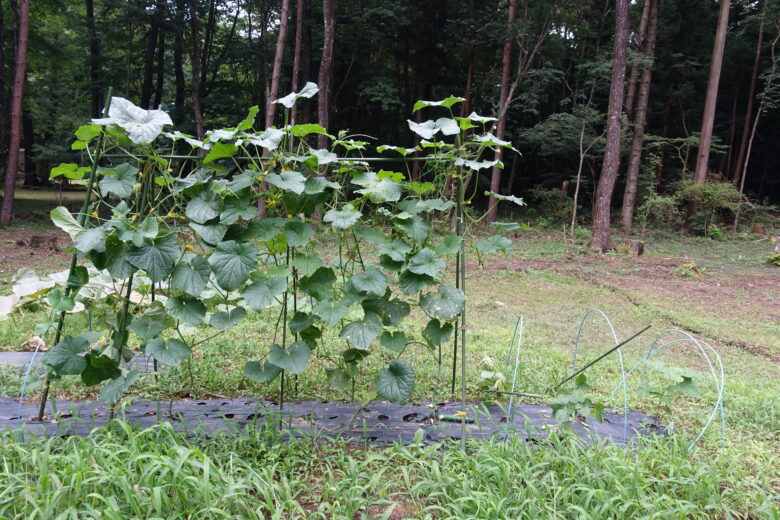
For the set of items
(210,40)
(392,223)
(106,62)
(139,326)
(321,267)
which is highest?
(210,40)

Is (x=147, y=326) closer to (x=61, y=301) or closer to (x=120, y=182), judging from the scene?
(x=61, y=301)

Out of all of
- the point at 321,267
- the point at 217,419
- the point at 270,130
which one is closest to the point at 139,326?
the point at 217,419

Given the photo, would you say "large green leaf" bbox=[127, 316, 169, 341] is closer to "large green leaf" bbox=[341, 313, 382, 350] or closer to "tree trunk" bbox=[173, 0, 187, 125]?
"large green leaf" bbox=[341, 313, 382, 350]

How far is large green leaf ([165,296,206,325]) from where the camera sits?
182 centimetres

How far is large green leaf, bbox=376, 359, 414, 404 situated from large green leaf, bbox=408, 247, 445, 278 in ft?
1.17

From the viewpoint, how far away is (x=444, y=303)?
195cm

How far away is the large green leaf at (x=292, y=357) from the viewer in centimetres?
182

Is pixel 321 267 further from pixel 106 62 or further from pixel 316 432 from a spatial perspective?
pixel 106 62

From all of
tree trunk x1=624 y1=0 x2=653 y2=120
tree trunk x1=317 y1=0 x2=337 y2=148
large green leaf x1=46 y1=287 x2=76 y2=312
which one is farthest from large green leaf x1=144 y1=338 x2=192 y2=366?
tree trunk x1=624 y1=0 x2=653 y2=120

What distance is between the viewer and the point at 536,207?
1670 cm

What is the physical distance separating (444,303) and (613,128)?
9.25m

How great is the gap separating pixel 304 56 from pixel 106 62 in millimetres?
6418

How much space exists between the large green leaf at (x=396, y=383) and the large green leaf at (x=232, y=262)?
0.65m

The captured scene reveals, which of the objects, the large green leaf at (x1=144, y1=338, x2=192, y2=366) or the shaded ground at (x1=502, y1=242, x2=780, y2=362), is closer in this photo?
the large green leaf at (x1=144, y1=338, x2=192, y2=366)
